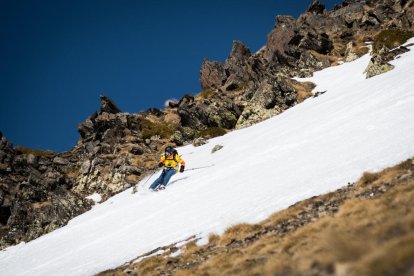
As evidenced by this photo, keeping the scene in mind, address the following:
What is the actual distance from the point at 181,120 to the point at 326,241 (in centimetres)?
5876

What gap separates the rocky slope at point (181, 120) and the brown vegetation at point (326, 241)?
27893mm

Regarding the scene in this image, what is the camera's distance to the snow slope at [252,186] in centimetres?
1496

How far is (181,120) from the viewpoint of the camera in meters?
64.5

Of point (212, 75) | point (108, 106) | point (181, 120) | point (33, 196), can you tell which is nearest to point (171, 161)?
point (33, 196)

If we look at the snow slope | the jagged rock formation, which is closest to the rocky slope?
the jagged rock formation

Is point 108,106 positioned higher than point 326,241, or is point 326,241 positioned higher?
point 108,106

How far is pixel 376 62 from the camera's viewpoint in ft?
137

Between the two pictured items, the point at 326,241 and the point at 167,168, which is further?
the point at 167,168

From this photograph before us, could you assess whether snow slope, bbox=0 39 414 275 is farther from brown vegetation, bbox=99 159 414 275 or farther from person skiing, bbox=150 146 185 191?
brown vegetation, bbox=99 159 414 275

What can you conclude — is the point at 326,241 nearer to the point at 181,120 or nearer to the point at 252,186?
the point at 252,186

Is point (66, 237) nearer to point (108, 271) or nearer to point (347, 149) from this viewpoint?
point (108, 271)

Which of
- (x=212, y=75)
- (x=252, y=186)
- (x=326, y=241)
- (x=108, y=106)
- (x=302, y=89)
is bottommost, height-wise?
(x=326, y=241)

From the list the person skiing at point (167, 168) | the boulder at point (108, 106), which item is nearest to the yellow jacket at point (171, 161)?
the person skiing at point (167, 168)

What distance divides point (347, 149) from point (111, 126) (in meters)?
51.1
